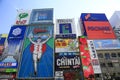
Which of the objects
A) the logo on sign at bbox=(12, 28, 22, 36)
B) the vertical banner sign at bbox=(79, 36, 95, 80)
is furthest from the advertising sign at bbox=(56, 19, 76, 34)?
the logo on sign at bbox=(12, 28, 22, 36)

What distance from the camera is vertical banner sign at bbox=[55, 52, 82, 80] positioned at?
98.1 feet

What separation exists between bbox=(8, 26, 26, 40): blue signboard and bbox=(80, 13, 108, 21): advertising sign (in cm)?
1575

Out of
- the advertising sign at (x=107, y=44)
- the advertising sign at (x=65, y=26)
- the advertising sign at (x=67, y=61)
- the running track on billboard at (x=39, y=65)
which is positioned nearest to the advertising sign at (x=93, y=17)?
the advertising sign at (x=65, y=26)

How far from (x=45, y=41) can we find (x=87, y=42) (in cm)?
900

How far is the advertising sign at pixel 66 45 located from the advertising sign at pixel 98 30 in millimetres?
5361

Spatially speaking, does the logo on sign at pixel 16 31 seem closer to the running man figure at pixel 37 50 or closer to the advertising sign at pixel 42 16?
the running man figure at pixel 37 50

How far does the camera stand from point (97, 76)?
30562 millimetres

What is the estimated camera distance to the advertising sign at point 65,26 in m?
39.8

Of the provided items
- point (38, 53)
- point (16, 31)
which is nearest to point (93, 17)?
point (38, 53)

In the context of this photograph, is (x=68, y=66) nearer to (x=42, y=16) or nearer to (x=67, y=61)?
(x=67, y=61)

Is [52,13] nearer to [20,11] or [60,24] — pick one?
[60,24]

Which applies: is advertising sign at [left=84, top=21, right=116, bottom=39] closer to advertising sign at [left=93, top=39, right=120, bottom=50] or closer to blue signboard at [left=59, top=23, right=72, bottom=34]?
advertising sign at [left=93, top=39, right=120, bottom=50]

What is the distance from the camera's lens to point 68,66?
31.4 metres

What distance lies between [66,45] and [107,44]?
358 inches
